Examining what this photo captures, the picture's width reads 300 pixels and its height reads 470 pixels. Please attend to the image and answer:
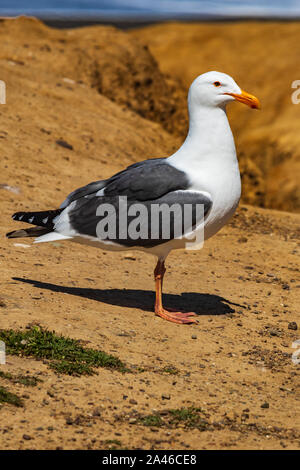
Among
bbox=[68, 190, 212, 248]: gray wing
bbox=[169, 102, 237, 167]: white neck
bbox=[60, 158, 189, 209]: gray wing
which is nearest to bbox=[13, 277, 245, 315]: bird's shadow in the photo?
bbox=[68, 190, 212, 248]: gray wing

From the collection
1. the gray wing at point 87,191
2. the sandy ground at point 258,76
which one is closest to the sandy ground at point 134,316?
the gray wing at point 87,191

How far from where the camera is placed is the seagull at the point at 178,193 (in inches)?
259

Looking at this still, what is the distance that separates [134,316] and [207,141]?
66.4 inches

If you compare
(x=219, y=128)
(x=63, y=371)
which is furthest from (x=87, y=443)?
(x=219, y=128)

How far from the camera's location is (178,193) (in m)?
6.62

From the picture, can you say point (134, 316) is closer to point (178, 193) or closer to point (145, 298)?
point (145, 298)

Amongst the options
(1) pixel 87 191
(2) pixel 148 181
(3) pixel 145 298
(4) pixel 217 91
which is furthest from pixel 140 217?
(4) pixel 217 91

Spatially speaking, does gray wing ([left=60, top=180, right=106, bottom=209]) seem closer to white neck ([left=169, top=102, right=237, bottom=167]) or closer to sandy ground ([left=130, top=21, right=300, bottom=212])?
white neck ([left=169, top=102, right=237, bottom=167])

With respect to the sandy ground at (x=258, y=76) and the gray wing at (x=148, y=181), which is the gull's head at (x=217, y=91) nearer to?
the gray wing at (x=148, y=181)

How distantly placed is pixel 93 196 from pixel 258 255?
128 inches

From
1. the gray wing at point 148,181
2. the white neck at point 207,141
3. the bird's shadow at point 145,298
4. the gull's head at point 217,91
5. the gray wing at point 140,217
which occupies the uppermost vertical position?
the gull's head at point 217,91

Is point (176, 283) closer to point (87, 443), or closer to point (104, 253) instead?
point (104, 253)

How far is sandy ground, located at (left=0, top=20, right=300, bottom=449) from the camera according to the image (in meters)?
4.94

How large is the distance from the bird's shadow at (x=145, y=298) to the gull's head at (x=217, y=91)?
198cm
